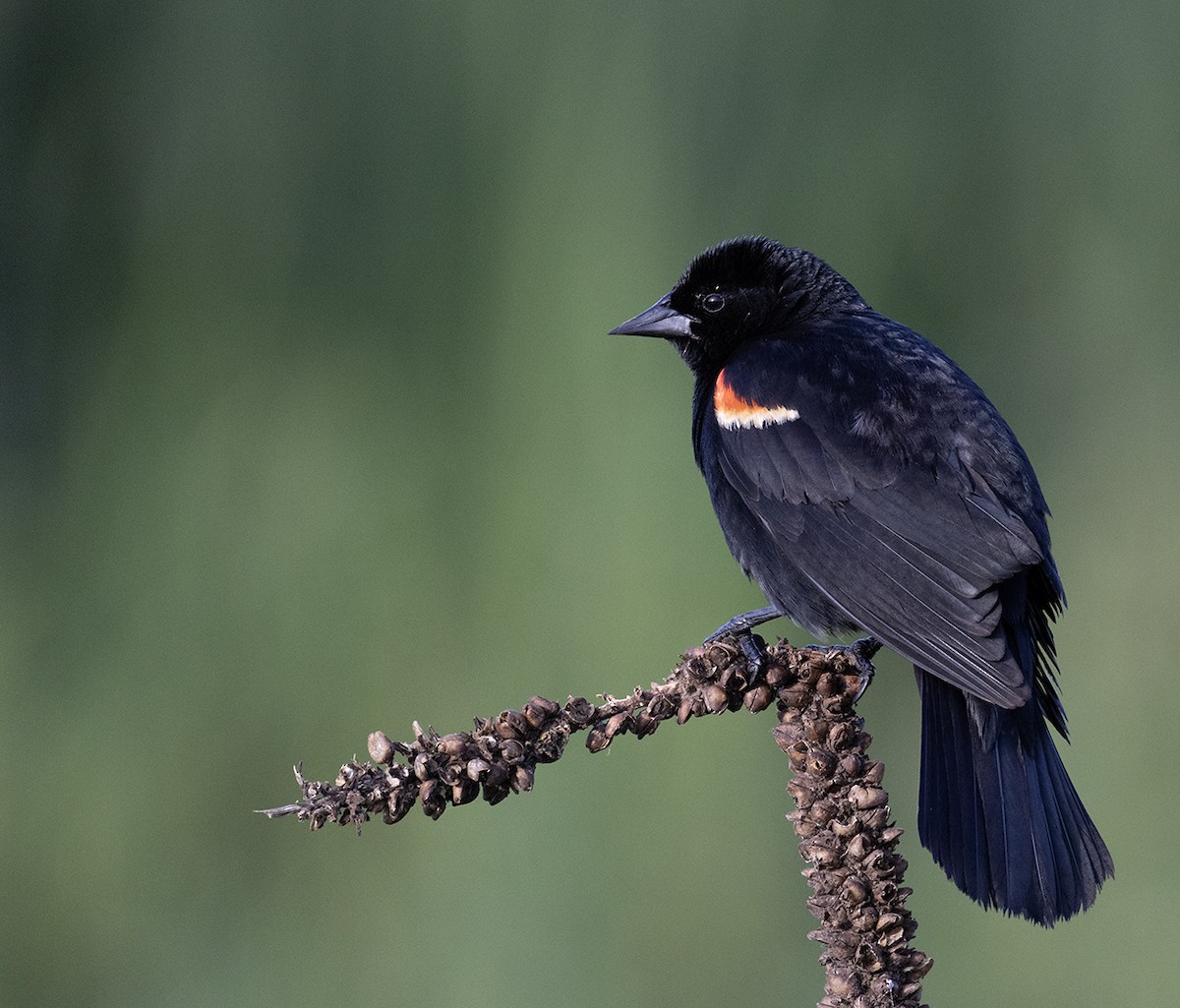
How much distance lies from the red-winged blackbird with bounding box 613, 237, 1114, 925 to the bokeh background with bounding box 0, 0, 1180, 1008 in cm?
47

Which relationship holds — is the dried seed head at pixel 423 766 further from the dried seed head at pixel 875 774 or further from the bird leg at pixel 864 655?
the bird leg at pixel 864 655

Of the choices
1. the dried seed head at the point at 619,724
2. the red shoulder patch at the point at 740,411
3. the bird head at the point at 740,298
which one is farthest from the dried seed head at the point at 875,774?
the bird head at the point at 740,298

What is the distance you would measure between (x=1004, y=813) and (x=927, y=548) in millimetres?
356

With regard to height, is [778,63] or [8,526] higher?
[778,63]

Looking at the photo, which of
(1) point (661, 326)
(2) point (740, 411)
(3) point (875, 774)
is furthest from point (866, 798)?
(1) point (661, 326)

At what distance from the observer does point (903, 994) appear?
1.10 meters

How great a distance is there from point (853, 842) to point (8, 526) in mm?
2080

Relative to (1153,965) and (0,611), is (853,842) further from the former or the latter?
(0,611)

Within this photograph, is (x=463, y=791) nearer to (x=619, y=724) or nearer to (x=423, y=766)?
(x=423, y=766)

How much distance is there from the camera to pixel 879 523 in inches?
70.7

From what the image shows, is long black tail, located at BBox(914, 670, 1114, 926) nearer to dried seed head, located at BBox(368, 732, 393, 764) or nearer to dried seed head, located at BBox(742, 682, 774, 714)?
dried seed head, located at BBox(742, 682, 774, 714)

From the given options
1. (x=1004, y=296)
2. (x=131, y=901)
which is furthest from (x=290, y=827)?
(x=1004, y=296)

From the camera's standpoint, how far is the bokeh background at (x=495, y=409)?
2410 mm

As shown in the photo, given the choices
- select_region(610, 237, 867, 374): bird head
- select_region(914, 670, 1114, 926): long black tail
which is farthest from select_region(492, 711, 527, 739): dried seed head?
select_region(610, 237, 867, 374): bird head
